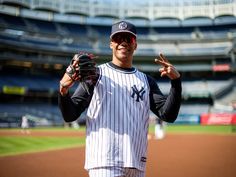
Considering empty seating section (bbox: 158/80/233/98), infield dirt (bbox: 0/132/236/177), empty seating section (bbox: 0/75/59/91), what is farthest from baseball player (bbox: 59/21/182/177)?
empty seating section (bbox: 158/80/233/98)

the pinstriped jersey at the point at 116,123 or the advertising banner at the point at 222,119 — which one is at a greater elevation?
the pinstriped jersey at the point at 116,123

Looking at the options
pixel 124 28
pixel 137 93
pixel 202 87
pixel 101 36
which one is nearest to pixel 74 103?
pixel 137 93

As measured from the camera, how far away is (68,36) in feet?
175

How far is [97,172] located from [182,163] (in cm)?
950

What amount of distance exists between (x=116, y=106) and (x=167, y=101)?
1.59 ft

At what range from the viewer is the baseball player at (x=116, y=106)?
2.73 m

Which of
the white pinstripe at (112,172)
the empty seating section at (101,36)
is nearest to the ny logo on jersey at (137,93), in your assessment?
the white pinstripe at (112,172)

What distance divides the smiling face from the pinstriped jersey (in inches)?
4.1

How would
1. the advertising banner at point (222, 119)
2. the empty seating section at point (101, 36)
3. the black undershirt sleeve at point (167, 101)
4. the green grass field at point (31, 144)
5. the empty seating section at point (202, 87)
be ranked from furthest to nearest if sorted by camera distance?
the empty seating section at point (101, 36), the empty seating section at point (202, 87), the advertising banner at point (222, 119), the green grass field at point (31, 144), the black undershirt sleeve at point (167, 101)

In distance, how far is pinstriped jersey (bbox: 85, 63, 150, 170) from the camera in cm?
275

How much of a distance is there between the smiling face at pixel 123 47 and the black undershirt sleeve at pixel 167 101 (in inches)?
13.8

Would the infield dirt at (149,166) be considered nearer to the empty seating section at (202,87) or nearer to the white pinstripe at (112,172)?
the white pinstripe at (112,172)

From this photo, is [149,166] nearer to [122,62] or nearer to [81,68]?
[122,62]

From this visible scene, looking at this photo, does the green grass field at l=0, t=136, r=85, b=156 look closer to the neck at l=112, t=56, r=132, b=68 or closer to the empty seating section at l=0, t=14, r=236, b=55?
the neck at l=112, t=56, r=132, b=68
